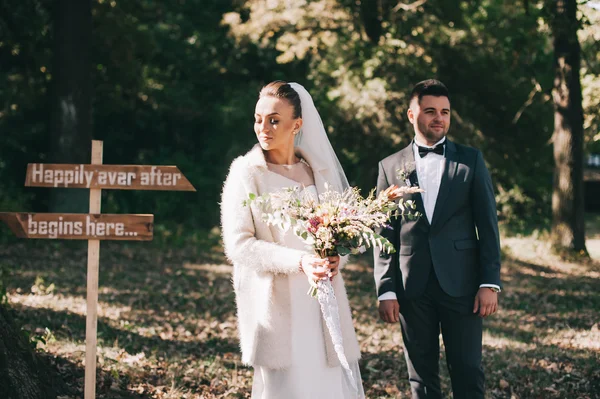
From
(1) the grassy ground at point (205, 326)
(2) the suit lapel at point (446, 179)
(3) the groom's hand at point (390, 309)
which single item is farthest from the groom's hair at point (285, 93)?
(1) the grassy ground at point (205, 326)

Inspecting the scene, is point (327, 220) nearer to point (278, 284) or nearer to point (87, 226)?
point (278, 284)

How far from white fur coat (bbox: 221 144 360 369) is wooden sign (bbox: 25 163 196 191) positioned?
86 centimetres

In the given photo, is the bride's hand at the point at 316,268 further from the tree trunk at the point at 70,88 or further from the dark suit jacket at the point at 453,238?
the tree trunk at the point at 70,88

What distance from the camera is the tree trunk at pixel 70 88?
1459cm

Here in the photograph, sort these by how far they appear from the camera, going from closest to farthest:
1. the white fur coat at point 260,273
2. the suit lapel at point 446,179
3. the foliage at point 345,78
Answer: the white fur coat at point 260,273
the suit lapel at point 446,179
the foliage at point 345,78

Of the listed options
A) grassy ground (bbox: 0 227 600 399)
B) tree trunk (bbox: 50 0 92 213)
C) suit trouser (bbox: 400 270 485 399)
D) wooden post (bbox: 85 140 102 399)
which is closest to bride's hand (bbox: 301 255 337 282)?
suit trouser (bbox: 400 270 485 399)

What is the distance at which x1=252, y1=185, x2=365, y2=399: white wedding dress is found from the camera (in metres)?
3.94

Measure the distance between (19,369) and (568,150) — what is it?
11.6 m

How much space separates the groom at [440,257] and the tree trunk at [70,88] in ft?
37.5

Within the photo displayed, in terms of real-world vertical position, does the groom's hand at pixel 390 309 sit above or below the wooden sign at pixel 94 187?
below

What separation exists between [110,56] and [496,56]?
9.49 m

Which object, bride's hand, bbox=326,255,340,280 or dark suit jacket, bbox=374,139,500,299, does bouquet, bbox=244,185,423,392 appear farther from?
dark suit jacket, bbox=374,139,500,299

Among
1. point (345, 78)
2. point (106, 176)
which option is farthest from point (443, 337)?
point (345, 78)

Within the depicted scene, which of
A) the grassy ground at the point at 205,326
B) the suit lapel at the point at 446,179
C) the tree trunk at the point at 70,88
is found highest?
the tree trunk at the point at 70,88
